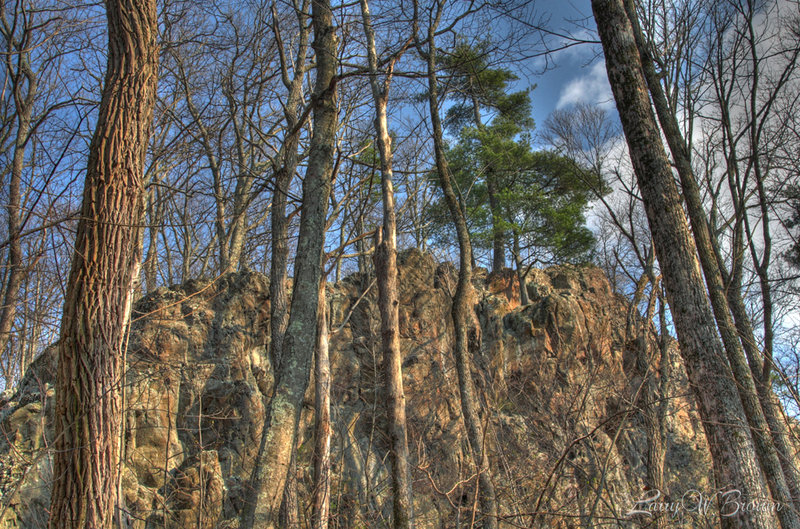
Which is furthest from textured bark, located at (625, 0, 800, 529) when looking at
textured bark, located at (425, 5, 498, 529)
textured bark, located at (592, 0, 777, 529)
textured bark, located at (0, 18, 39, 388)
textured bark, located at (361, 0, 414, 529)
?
textured bark, located at (0, 18, 39, 388)

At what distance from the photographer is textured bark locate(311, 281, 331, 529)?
5625mm

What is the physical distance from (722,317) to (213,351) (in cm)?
829

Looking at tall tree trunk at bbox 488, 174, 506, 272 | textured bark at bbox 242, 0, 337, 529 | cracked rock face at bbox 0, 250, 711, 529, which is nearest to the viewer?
textured bark at bbox 242, 0, 337, 529

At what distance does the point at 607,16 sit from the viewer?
5.01 metres

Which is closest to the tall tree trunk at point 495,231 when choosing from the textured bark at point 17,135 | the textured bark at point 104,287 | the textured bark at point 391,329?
the textured bark at point 391,329

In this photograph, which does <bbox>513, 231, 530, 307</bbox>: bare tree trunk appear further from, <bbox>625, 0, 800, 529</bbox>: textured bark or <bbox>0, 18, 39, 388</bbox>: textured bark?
<bbox>0, 18, 39, 388</bbox>: textured bark

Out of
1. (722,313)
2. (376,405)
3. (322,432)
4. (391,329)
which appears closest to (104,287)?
(391,329)

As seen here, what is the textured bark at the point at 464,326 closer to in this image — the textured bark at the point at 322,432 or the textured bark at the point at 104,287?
the textured bark at the point at 322,432

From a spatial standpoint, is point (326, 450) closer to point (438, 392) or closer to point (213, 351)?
point (213, 351)

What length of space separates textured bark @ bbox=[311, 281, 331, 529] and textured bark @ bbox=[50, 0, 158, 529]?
2.72 metres

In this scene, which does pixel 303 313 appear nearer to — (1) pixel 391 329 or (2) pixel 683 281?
(1) pixel 391 329

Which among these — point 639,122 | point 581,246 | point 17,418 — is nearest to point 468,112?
point 581,246

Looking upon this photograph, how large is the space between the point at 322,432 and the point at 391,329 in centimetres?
195

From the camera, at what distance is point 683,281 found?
4.51 m
